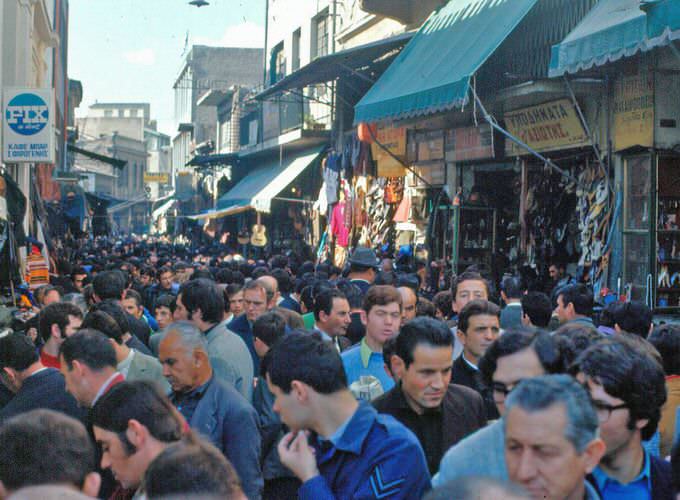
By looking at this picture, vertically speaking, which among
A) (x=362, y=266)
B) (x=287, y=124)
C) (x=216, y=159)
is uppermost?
(x=287, y=124)

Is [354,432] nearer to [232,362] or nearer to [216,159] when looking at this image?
[232,362]

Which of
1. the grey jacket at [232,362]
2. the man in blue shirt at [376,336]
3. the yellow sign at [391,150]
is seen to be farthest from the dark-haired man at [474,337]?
the yellow sign at [391,150]

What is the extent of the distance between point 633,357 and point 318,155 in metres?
23.8

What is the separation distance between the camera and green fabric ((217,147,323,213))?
27688mm

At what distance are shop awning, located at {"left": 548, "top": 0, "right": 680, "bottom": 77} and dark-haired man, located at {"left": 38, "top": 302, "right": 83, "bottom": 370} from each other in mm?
6095

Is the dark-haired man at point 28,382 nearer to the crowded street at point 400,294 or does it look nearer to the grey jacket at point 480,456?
the crowded street at point 400,294

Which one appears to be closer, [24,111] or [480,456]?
[480,456]

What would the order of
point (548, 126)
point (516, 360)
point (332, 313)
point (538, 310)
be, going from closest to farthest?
point (516, 360)
point (332, 313)
point (538, 310)
point (548, 126)

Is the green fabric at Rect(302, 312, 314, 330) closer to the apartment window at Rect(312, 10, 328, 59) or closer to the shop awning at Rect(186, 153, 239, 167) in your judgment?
the apartment window at Rect(312, 10, 328, 59)

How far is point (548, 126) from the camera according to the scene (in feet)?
46.5

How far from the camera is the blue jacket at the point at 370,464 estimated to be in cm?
342

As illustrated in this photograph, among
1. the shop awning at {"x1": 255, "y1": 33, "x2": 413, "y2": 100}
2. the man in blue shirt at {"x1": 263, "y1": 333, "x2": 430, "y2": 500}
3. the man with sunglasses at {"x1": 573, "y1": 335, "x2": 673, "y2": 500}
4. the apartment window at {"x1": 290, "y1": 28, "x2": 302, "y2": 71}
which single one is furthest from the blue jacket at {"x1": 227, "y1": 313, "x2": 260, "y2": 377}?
the apartment window at {"x1": 290, "y1": 28, "x2": 302, "y2": 71}

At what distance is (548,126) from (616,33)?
422 centimetres

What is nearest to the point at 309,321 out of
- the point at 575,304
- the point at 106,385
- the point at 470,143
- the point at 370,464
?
the point at 575,304
